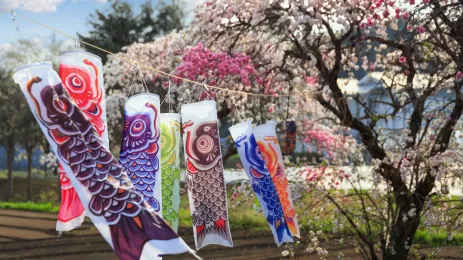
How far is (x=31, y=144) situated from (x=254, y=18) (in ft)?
35.8

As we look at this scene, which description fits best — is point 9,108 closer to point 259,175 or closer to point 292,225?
point 292,225

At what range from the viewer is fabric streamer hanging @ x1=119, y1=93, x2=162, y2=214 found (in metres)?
4.48

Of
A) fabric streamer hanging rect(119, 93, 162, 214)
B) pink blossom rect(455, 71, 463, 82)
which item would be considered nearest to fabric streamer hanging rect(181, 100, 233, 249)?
fabric streamer hanging rect(119, 93, 162, 214)

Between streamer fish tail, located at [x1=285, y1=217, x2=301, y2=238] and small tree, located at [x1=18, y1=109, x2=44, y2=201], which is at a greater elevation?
small tree, located at [x1=18, y1=109, x2=44, y2=201]

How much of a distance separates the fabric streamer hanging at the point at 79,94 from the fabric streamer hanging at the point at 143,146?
0.25m

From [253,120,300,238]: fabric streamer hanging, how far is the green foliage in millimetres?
12975

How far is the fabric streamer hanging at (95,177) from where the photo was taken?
11.8 ft

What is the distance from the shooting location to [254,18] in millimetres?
7965

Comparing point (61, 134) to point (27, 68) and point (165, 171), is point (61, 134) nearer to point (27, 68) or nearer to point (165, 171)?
point (27, 68)

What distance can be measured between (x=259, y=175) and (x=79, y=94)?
1.81 m

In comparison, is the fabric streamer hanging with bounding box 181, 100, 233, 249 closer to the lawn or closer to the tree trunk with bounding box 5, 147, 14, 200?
the lawn

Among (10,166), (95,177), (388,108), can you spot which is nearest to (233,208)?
(388,108)

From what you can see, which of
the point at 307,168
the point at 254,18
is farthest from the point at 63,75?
the point at 307,168

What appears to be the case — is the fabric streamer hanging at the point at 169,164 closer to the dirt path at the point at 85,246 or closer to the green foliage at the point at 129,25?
the dirt path at the point at 85,246
